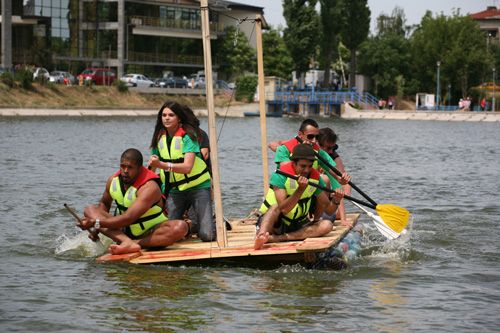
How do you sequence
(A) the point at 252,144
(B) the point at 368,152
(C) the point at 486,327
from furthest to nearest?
(A) the point at 252,144, (B) the point at 368,152, (C) the point at 486,327

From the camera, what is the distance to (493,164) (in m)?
36.8

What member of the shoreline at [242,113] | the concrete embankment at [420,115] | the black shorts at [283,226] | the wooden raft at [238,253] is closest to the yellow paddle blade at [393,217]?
the wooden raft at [238,253]

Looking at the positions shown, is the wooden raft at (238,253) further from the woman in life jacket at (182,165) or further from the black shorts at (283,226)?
the woman in life jacket at (182,165)

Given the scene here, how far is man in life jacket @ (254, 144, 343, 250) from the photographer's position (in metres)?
12.9

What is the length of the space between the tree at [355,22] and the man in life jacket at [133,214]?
77.8 m

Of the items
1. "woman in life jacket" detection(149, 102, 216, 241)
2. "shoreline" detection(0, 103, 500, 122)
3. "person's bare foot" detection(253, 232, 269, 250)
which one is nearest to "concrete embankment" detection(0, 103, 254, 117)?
"shoreline" detection(0, 103, 500, 122)

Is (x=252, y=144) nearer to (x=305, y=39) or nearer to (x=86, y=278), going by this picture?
(x=86, y=278)

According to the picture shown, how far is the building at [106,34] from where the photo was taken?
81625 millimetres

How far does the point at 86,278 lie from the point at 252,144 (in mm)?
33862

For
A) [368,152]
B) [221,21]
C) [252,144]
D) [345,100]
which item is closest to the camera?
[368,152]

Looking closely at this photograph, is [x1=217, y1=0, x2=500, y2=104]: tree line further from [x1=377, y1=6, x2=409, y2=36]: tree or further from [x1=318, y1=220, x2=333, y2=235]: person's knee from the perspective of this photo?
[x1=318, y1=220, x2=333, y2=235]: person's knee

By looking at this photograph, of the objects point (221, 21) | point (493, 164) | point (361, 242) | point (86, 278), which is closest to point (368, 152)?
point (493, 164)

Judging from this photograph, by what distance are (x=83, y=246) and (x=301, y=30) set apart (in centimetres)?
7567

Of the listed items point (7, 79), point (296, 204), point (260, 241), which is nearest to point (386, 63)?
point (7, 79)
